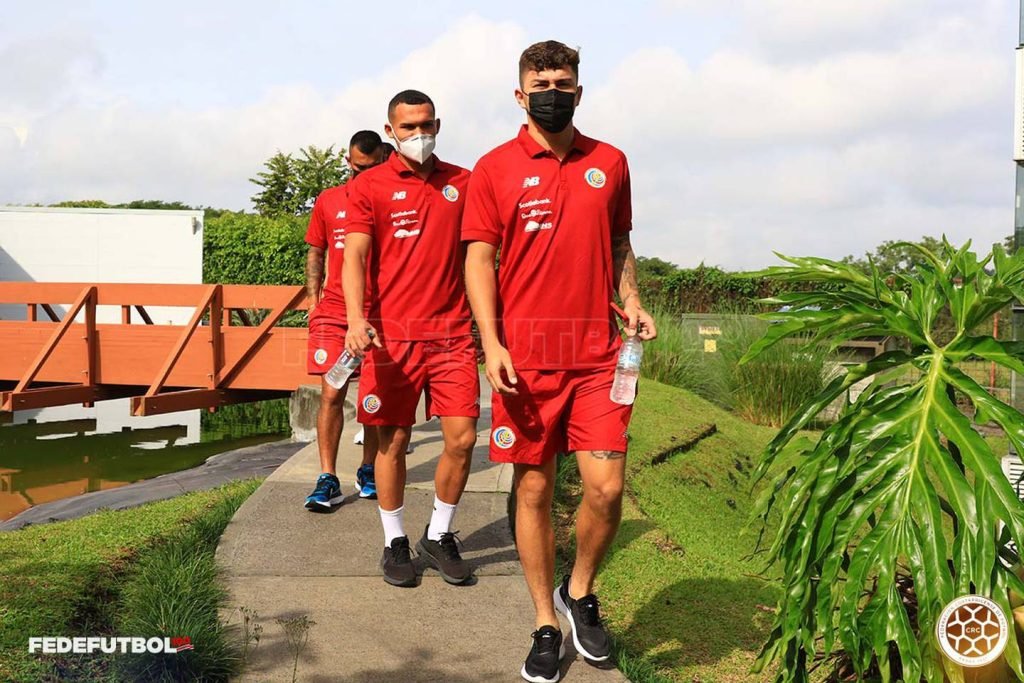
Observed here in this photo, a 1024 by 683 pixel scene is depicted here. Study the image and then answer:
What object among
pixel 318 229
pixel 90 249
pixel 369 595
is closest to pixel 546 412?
pixel 369 595

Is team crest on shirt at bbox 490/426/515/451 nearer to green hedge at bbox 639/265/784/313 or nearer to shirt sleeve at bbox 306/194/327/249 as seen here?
shirt sleeve at bbox 306/194/327/249

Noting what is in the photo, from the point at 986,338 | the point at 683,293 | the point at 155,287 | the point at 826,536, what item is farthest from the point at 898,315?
the point at 683,293

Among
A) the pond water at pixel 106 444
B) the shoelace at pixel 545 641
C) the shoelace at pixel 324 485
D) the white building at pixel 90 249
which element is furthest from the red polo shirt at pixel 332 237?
the white building at pixel 90 249

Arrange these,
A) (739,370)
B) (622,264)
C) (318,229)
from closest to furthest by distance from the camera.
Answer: (622,264) < (318,229) < (739,370)

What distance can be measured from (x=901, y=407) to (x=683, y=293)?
70.6ft

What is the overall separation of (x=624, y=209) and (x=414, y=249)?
1.15 m

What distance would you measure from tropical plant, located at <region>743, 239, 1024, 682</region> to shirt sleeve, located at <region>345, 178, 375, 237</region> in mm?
2221

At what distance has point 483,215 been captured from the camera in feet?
13.4

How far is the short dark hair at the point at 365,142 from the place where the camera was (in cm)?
624

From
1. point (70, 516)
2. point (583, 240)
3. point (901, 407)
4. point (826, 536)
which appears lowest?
point (70, 516)

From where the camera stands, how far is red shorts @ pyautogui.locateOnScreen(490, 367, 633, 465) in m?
3.97

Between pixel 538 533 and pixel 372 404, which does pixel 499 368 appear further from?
pixel 372 404

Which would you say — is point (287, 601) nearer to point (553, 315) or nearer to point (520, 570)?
point (520, 570)

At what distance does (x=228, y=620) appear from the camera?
4.30 metres
